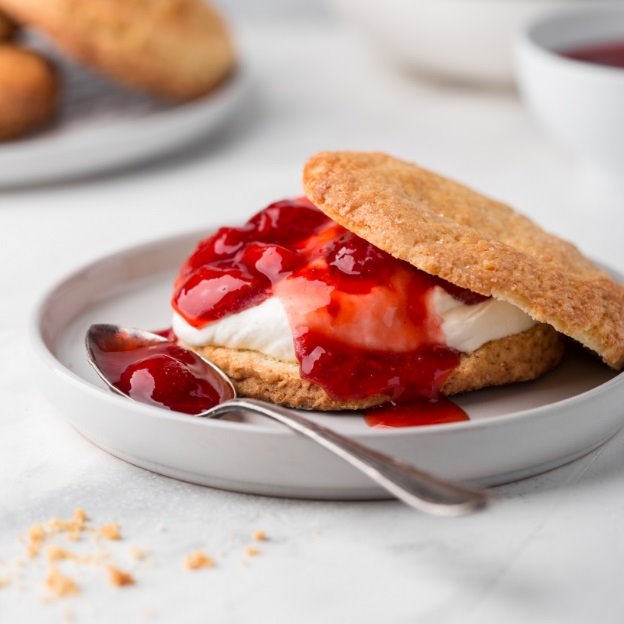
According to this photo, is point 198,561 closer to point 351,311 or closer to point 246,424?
point 246,424

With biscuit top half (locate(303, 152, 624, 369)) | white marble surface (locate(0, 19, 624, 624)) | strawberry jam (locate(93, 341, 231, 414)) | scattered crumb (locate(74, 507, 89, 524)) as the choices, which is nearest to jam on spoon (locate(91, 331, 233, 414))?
strawberry jam (locate(93, 341, 231, 414))

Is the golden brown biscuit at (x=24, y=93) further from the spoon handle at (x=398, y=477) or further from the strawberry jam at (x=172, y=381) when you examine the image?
the spoon handle at (x=398, y=477)

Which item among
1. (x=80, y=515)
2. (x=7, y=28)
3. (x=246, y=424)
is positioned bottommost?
(x=80, y=515)

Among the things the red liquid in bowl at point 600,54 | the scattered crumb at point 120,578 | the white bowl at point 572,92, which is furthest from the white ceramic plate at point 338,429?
the red liquid in bowl at point 600,54

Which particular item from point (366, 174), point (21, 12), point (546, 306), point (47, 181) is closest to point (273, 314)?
point (366, 174)

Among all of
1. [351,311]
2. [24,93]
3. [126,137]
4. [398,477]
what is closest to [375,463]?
[398,477]
